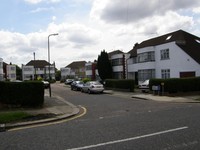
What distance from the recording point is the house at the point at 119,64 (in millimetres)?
55028

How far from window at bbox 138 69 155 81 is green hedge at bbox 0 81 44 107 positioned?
1151 inches

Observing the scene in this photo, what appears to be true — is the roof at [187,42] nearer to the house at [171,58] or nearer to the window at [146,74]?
the house at [171,58]

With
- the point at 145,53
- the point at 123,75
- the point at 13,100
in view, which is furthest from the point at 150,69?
the point at 13,100

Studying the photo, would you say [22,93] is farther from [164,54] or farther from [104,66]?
[104,66]

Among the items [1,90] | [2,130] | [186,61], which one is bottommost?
[2,130]

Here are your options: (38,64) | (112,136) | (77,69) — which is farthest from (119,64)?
(77,69)

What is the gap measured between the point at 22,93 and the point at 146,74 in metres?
31.1

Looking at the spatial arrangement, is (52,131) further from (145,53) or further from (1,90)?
(145,53)

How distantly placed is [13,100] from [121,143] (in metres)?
10.3

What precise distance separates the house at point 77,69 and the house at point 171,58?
256ft

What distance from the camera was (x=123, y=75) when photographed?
181 feet

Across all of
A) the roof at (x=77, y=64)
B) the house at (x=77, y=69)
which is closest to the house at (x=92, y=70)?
→ the house at (x=77, y=69)

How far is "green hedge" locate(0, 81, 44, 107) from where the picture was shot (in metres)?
15.8

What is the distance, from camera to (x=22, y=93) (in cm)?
1611
